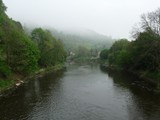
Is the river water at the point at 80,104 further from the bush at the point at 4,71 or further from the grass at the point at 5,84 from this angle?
the bush at the point at 4,71

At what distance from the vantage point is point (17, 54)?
251 feet

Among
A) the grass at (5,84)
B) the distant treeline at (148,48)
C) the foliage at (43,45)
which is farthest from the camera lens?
the foliage at (43,45)

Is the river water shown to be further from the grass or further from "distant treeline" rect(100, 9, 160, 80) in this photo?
"distant treeline" rect(100, 9, 160, 80)

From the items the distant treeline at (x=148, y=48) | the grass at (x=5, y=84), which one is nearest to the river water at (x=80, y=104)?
the grass at (x=5, y=84)

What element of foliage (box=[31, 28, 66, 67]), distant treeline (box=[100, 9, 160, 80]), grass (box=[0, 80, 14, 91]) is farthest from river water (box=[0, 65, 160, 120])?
foliage (box=[31, 28, 66, 67])

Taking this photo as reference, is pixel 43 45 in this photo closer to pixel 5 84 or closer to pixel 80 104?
pixel 5 84

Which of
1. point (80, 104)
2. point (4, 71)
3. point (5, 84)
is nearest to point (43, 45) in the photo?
point (4, 71)

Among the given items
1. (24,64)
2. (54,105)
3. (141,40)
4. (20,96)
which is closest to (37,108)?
(54,105)

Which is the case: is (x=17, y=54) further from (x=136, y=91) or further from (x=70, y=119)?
(x=70, y=119)

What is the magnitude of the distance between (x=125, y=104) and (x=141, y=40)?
43.4 m

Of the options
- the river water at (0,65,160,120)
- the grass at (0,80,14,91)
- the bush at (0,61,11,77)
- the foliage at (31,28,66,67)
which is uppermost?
the foliage at (31,28,66,67)

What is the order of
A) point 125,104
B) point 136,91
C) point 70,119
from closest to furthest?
point 70,119 < point 125,104 < point 136,91

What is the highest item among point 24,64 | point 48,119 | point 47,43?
point 47,43

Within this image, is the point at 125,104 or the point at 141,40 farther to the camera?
the point at 141,40
